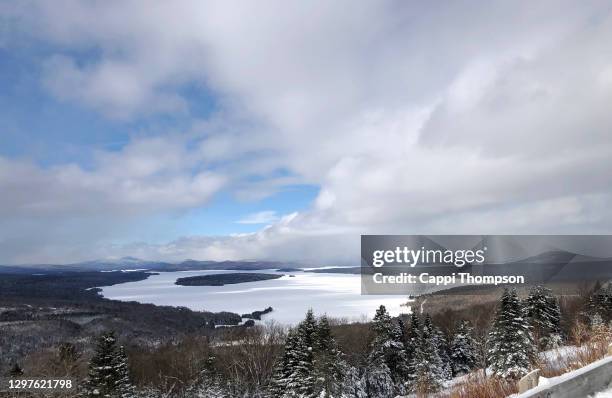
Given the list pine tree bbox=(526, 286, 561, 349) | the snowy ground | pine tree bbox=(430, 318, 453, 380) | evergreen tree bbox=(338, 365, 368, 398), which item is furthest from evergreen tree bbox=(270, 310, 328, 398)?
the snowy ground

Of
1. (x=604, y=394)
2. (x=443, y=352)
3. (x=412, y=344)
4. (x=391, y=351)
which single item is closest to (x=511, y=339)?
(x=412, y=344)

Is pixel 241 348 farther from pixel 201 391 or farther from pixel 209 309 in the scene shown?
pixel 209 309

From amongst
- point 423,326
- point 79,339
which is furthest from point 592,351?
point 79,339

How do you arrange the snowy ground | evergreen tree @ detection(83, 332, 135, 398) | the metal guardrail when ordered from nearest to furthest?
the metal guardrail
the snowy ground
evergreen tree @ detection(83, 332, 135, 398)

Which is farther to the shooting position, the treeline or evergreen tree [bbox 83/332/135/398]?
the treeline

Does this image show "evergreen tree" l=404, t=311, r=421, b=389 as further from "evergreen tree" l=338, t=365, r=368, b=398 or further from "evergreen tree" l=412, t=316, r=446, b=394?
"evergreen tree" l=338, t=365, r=368, b=398

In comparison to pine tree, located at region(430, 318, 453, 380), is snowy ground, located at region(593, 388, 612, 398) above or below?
above

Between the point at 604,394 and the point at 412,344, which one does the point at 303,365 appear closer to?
the point at 412,344
